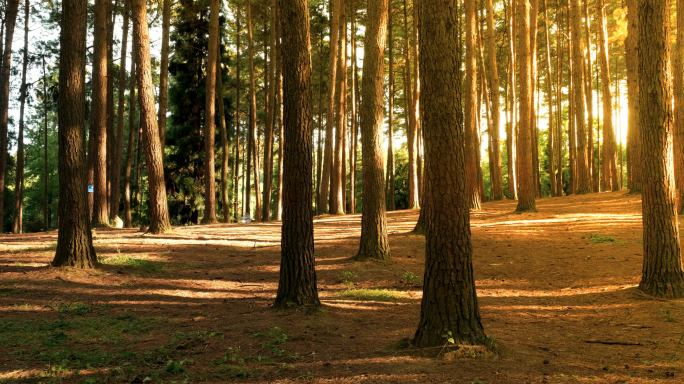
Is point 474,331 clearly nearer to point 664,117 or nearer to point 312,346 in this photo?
point 312,346

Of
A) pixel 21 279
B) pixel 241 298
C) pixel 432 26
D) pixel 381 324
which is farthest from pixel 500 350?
pixel 21 279

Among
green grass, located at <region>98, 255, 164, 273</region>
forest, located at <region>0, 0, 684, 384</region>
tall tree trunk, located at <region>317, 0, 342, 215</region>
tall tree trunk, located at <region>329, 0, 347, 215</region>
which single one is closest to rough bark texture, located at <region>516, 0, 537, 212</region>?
forest, located at <region>0, 0, 684, 384</region>

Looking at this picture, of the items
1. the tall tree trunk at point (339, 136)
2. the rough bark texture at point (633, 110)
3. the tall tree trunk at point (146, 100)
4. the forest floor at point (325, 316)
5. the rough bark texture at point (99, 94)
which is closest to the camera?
the forest floor at point (325, 316)

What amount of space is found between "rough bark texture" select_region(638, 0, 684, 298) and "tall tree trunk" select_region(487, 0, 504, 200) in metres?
13.9

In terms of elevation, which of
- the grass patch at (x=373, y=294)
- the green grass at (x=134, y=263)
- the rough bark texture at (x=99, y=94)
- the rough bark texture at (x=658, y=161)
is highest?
the rough bark texture at (x=99, y=94)

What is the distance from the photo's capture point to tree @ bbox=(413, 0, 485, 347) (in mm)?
5160

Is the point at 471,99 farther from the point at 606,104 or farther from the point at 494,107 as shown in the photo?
the point at 606,104

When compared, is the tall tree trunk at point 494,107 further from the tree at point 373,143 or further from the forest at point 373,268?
the tree at point 373,143

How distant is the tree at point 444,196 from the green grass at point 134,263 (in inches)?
269

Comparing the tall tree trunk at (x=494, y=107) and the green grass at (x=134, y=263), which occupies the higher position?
the tall tree trunk at (x=494, y=107)

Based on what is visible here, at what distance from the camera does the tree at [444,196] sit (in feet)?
16.9

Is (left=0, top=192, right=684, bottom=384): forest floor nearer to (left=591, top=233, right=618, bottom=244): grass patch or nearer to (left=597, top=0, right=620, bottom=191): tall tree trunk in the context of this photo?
(left=591, top=233, right=618, bottom=244): grass patch

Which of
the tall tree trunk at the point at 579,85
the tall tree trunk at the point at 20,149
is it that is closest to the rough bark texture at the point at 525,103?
the tall tree trunk at the point at 579,85

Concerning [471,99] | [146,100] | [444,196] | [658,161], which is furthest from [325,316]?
[471,99]
